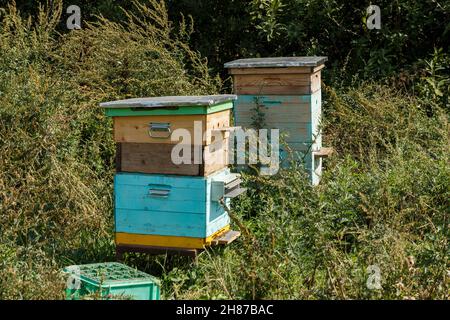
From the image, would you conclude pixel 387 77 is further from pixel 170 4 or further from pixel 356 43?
pixel 170 4

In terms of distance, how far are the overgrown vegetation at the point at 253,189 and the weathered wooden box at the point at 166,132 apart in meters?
0.47

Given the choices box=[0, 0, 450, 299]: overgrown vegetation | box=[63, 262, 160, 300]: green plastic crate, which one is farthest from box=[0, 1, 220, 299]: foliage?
box=[63, 262, 160, 300]: green plastic crate

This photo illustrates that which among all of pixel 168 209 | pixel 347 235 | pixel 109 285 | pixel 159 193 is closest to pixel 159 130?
pixel 159 193

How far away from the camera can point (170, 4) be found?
9.79 meters

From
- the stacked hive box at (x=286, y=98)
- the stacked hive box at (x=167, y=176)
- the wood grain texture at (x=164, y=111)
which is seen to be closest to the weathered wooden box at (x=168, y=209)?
the stacked hive box at (x=167, y=176)

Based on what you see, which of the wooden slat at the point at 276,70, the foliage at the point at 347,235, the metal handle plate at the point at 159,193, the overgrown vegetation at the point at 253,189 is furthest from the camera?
the wooden slat at the point at 276,70

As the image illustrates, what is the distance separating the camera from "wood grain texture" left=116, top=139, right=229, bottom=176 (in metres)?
5.12

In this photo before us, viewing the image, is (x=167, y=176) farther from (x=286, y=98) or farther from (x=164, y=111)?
(x=286, y=98)

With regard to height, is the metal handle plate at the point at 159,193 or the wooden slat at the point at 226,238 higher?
the metal handle plate at the point at 159,193

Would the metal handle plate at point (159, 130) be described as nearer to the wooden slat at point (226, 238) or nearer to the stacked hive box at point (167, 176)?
the stacked hive box at point (167, 176)

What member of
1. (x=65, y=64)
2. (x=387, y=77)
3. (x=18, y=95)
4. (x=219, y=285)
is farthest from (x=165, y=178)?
(x=387, y=77)

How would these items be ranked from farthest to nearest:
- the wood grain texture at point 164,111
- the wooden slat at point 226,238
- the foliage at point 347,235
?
the wooden slat at point 226,238, the wood grain texture at point 164,111, the foliage at point 347,235

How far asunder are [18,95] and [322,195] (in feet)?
8.92

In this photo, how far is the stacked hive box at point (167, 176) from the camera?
509 cm
